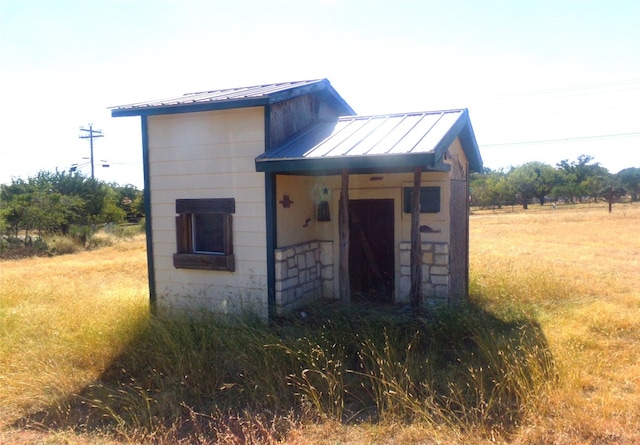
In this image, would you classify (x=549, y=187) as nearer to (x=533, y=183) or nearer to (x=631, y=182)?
(x=533, y=183)

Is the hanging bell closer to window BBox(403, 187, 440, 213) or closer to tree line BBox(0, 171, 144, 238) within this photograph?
window BBox(403, 187, 440, 213)

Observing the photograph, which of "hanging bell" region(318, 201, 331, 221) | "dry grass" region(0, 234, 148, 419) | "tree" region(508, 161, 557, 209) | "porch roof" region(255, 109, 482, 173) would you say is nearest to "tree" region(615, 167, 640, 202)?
"tree" region(508, 161, 557, 209)

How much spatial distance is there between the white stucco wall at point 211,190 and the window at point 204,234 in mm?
111

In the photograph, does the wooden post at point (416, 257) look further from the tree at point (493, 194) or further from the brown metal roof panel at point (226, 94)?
the tree at point (493, 194)

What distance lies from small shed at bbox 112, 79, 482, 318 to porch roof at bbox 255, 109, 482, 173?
0.10 feet

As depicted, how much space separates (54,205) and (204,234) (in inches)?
749

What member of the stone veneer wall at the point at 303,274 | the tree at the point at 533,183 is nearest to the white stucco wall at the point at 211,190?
the stone veneer wall at the point at 303,274

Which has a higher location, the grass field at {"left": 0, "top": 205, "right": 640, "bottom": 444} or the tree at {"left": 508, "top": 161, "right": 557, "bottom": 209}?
the tree at {"left": 508, "top": 161, "right": 557, "bottom": 209}

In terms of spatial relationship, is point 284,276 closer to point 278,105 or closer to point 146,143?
point 278,105

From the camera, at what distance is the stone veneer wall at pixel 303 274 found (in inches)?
272

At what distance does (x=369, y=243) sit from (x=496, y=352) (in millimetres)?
3802

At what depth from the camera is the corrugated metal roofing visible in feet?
22.4

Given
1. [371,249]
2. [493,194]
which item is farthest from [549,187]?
[371,249]

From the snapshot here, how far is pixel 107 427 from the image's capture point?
442cm
